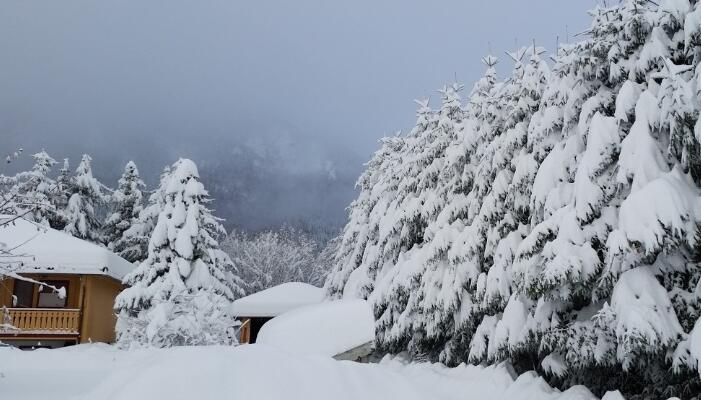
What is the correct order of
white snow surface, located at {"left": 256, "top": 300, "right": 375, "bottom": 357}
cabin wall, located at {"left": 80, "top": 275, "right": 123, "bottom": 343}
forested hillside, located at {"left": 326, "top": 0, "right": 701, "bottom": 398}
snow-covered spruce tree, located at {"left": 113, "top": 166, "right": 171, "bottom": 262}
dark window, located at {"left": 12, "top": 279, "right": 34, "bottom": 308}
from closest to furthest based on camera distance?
1. forested hillside, located at {"left": 326, "top": 0, "right": 701, "bottom": 398}
2. white snow surface, located at {"left": 256, "top": 300, "right": 375, "bottom": 357}
3. cabin wall, located at {"left": 80, "top": 275, "right": 123, "bottom": 343}
4. dark window, located at {"left": 12, "top": 279, "right": 34, "bottom": 308}
5. snow-covered spruce tree, located at {"left": 113, "top": 166, "right": 171, "bottom": 262}

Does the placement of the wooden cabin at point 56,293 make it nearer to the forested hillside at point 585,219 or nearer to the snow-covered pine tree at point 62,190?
the snow-covered pine tree at point 62,190

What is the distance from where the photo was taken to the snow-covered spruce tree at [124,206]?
4053 cm

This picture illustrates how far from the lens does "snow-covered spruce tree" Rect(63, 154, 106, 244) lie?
3928 cm

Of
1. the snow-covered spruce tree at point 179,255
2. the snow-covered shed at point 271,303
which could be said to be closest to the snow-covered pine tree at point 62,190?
the snow-covered shed at point 271,303

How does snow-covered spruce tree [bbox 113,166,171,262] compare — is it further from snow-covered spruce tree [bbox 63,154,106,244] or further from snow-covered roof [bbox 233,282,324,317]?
snow-covered roof [bbox 233,282,324,317]

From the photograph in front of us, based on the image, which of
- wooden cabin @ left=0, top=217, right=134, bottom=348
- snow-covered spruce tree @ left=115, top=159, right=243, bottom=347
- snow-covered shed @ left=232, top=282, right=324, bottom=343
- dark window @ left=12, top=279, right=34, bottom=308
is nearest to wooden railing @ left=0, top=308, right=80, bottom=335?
wooden cabin @ left=0, top=217, right=134, bottom=348

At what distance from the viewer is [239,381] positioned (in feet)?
20.0

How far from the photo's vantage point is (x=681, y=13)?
8.40 meters

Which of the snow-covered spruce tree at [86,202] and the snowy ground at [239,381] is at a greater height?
the snow-covered spruce tree at [86,202]

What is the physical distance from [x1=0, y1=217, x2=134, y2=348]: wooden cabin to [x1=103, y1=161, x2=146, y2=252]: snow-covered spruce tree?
13.2m

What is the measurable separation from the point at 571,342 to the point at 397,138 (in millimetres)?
21902

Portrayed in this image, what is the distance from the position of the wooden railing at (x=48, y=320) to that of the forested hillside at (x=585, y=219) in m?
15.4

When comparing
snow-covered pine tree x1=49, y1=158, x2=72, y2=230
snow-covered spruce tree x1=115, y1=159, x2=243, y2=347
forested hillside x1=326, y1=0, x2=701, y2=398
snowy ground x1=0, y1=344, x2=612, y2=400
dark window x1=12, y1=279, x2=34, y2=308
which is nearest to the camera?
snowy ground x1=0, y1=344, x2=612, y2=400

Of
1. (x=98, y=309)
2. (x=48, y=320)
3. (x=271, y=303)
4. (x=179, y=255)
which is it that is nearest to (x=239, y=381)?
(x=179, y=255)
